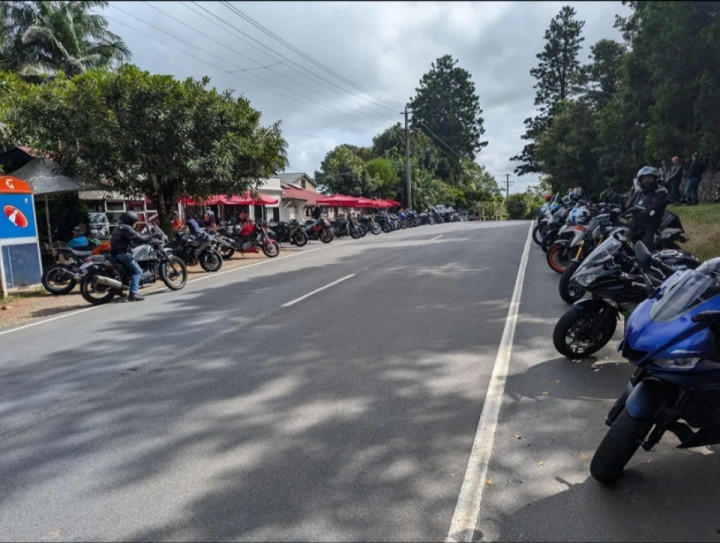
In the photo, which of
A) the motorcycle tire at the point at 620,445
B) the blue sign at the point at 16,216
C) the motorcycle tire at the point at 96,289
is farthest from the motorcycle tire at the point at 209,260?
the motorcycle tire at the point at 620,445

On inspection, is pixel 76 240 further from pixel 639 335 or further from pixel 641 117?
pixel 641 117

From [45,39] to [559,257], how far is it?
30960 mm

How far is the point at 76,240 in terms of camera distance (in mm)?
14406

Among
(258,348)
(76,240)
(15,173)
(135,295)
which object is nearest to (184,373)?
(258,348)

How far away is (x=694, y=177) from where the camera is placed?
52.3 feet

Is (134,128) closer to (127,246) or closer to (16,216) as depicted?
(16,216)

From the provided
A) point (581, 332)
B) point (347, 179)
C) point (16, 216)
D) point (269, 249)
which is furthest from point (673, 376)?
point (347, 179)

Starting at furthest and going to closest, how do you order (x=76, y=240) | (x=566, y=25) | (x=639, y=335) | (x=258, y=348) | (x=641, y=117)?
(x=566, y=25) < (x=641, y=117) < (x=76, y=240) < (x=258, y=348) < (x=639, y=335)

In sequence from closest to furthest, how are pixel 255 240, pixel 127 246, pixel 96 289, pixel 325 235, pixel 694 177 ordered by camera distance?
pixel 127 246 → pixel 96 289 → pixel 694 177 → pixel 255 240 → pixel 325 235

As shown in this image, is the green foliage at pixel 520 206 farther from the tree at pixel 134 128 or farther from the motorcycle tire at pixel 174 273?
the motorcycle tire at pixel 174 273

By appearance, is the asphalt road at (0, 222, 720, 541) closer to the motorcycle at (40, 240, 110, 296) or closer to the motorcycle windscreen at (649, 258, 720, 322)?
the motorcycle windscreen at (649, 258, 720, 322)

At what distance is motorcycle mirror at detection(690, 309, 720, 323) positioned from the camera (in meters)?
2.71

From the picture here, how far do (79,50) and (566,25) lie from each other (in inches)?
1676

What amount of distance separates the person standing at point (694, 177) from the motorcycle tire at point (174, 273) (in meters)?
15.2
